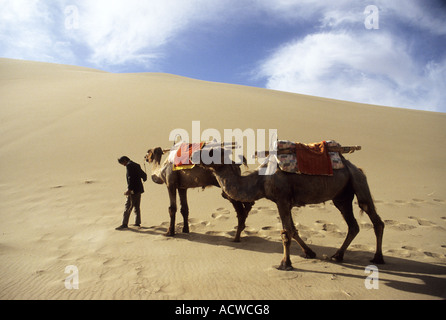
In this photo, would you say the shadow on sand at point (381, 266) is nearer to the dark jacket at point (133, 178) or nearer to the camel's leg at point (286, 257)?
the camel's leg at point (286, 257)

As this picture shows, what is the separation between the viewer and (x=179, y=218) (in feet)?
25.2

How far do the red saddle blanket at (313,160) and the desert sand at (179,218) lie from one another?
4.89 feet

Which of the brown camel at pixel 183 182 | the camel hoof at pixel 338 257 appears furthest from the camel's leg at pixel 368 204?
the brown camel at pixel 183 182

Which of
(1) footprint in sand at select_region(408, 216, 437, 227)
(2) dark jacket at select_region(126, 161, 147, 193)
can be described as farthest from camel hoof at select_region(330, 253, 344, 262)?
(2) dark jacket at select_region(126, 161, 147, 193)

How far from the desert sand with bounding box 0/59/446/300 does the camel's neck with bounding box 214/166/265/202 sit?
3.66ft

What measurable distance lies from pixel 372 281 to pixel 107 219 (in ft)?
19.8

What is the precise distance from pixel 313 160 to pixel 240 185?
1.26 metres

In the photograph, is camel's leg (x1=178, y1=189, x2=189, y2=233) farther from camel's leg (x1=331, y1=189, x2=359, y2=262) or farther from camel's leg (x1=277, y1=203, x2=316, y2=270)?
camel's leg (x1=331, y1=189, x2=359, y2=262)

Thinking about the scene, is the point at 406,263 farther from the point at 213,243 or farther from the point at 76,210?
the point at 76,210

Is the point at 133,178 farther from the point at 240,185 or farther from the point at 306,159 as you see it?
the point at 306,159

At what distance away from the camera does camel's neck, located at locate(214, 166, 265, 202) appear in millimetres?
4526

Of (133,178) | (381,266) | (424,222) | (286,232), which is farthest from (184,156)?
(424,222)

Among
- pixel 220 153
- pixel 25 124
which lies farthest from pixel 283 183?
pixel 25 124

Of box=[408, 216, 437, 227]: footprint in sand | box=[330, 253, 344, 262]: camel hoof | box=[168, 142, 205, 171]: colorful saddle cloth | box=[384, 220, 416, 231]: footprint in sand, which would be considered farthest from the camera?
box=[408, 216, 437, 227]: footprint in sand
